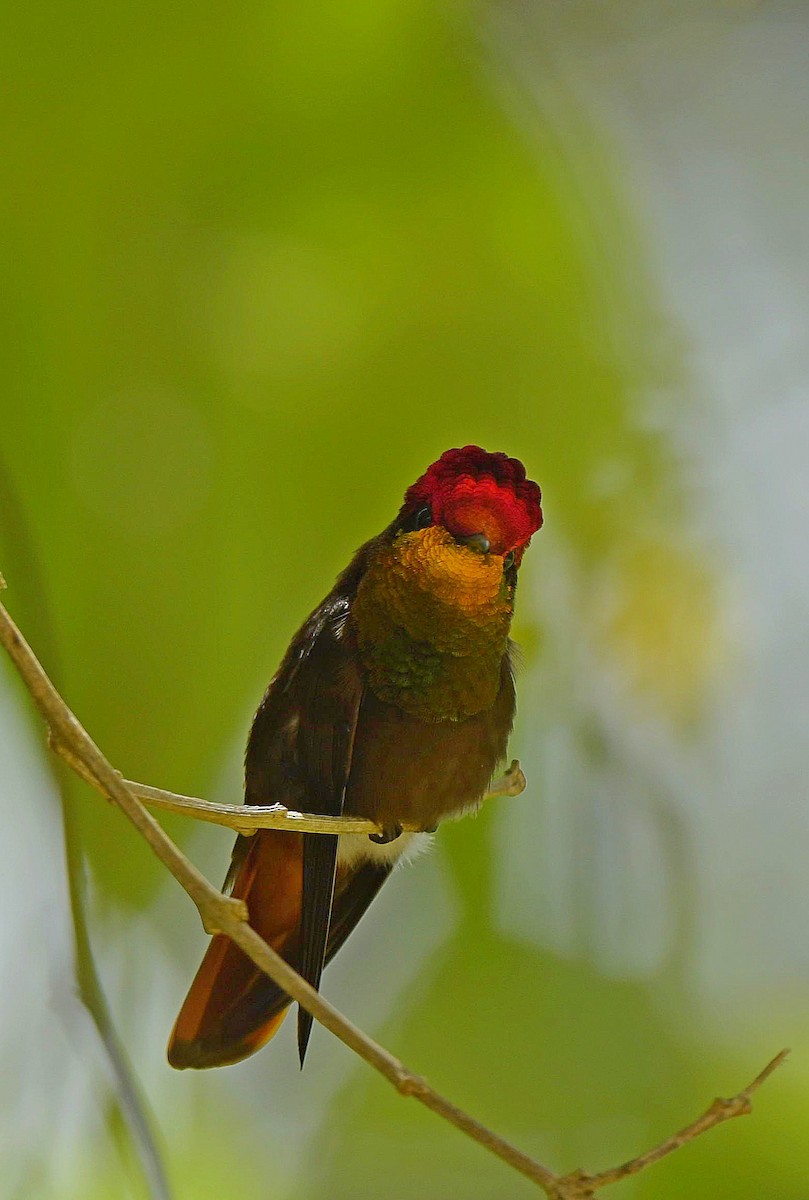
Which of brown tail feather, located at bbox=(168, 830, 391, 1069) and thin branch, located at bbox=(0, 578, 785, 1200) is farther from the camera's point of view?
brown tail feather, located at bbox=(168, 830, 391, 1069)

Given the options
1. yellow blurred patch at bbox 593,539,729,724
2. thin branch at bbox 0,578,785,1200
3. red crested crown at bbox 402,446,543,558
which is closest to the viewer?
thin branch at bbox 0,578,785,1200

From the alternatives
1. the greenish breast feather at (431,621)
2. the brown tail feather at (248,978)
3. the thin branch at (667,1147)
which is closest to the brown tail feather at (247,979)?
the brown tail feather at (248,978)

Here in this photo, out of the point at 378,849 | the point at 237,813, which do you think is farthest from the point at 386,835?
the point at 237,813

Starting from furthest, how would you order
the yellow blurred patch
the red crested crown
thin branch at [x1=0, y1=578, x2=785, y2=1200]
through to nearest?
the yellow blurred patch, the red crested crown, thin branch at [x1=0, y1=578, x2=785, y2=1200]

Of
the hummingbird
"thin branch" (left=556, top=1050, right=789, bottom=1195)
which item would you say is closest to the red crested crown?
the hummingbird

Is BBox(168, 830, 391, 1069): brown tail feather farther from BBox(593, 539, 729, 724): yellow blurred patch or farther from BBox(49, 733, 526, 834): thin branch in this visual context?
BBox(593, 539, 729, 724): yellow blurred patch

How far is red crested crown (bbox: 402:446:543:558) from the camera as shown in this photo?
0.72 m

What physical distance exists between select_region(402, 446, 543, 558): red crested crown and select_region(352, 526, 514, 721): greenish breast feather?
0.01 metres

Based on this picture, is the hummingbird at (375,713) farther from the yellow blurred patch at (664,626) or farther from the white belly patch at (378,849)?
the yellow blurred patch at (664,626)

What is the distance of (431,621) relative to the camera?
735 mm

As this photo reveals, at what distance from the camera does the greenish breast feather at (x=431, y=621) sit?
2.39 ft

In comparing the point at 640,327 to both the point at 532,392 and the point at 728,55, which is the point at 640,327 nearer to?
the point at 532,392

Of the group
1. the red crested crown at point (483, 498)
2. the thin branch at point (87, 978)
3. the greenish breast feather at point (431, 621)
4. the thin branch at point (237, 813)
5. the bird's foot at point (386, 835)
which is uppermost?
the red crested crown at point (483, 498)

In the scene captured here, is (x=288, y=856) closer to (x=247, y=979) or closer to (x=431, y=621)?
(x=247, y=979)
